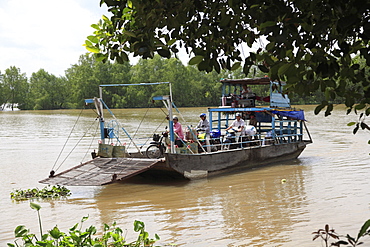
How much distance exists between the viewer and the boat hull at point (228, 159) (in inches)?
526

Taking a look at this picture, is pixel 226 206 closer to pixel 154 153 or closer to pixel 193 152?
pixel 193 152

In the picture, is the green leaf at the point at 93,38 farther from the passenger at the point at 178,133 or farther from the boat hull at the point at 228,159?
the passenger at the point at 178,133

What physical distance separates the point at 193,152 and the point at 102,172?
2757mm

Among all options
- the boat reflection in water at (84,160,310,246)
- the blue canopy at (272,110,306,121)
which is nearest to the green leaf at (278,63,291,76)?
the boat reflection in water at (84,160,310,246)

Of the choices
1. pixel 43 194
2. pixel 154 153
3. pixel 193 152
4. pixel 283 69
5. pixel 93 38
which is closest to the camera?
pixel 283 69

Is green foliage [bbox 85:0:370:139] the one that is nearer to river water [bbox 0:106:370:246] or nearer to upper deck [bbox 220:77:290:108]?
river water [bbox 0:106:370:246]

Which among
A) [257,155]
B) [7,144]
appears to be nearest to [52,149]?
[7,144]

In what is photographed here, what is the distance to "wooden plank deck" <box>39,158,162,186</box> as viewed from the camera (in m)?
11.9

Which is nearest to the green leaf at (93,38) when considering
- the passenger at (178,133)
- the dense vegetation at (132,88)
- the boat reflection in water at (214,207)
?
the boat reflection in water at (214,207)

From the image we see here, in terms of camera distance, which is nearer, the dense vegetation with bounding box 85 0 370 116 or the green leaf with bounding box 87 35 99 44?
the dense vegetation with bounding box 85 0 370 116

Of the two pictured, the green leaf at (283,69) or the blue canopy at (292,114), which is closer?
the green leaf at (283,69)

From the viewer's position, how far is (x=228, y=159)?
594 inches

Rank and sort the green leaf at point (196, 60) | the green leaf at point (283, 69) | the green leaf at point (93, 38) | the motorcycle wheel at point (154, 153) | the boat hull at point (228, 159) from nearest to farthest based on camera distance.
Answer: the green leaf at point (283, 69), the green leaf at point (196, 60), the green leaf at point (93, 38), the boat hull at point (228, 159), the motorcycle wheel at point (154, 153)

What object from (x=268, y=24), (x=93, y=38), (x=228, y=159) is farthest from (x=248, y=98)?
(x=268, y=24)
